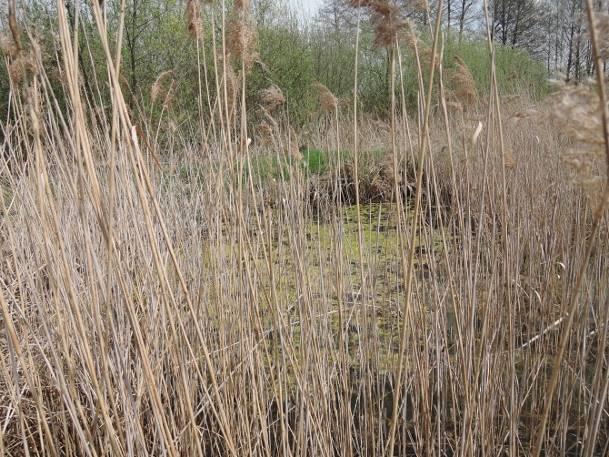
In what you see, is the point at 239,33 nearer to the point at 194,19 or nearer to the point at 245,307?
the point at 194,19

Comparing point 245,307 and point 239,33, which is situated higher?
point 239,33

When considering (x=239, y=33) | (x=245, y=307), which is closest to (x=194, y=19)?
(x=239, y=33)

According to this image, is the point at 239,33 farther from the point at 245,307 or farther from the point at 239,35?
the point at 245,307

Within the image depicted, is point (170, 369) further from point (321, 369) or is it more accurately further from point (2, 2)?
point (2, 2)

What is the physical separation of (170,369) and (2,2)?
4.16 ft

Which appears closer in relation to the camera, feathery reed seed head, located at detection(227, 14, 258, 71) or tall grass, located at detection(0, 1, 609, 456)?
tall grass, located at detection(0, 1, 609, 456)

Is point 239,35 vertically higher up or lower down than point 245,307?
higher up

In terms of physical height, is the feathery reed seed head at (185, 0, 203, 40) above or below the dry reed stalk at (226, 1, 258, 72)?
above

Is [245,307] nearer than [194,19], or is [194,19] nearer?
[194,19]

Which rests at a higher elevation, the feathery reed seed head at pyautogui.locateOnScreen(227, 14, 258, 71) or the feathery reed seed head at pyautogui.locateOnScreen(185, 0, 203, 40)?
the feathery reed seed head at pyautogui.locateOnScreen(185, 0, 203, 40)

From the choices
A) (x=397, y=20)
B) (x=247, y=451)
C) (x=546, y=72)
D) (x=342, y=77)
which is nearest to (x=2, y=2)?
(x=397, y=20)

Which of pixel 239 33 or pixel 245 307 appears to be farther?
pixel 245 307

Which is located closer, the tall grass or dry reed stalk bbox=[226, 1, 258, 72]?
the tall grass

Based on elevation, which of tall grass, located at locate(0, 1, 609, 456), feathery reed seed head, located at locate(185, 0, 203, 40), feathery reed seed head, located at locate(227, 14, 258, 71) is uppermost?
feathery reed seed head, located at locate(185, 0, 203, 40)
